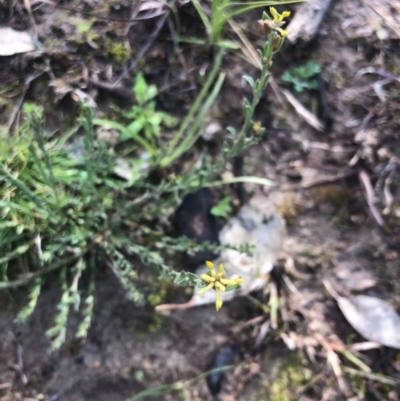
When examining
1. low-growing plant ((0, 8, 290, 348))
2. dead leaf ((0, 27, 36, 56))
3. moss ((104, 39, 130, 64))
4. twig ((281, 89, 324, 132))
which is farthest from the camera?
twig ((281, 89, 324, 132))

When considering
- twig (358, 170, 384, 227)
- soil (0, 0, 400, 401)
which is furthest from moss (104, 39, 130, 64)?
twig (358, 170, 384, 227)

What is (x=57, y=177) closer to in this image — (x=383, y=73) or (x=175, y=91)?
(x=175, y=91)

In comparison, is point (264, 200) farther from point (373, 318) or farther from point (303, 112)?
point (373, 318)

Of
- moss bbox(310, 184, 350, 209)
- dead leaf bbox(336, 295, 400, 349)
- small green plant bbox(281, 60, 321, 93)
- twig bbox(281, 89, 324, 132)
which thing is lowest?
dead leaf bbox(336, 295, 400, 349)

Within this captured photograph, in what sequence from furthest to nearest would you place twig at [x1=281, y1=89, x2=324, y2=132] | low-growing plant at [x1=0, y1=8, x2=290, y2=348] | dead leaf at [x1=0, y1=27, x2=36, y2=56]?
twig at [x1=281, y1=89, x2=324, y2=132]
dead leaf at [x1=0, y1=27, x2=36, y2=56]
low-growing plant at [x1=0, y1=8, x2=290, y2=348]

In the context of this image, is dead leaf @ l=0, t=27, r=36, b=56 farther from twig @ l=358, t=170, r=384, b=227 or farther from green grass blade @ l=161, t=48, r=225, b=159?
twig @ l=358, t=170, r=384, b=227

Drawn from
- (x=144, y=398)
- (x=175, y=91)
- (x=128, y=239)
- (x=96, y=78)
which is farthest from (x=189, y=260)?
(x=96, y=78)
